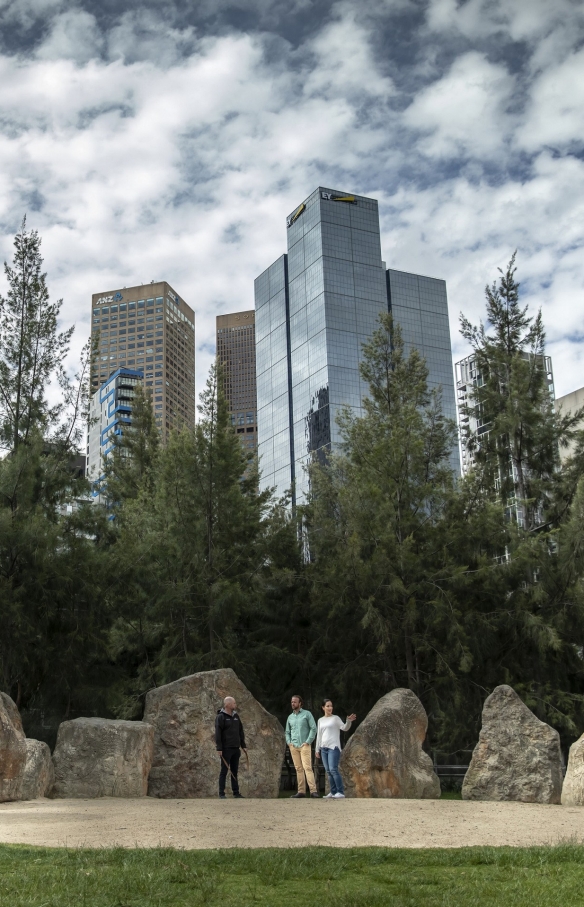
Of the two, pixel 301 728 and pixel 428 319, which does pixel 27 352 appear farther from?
pixel 428 319

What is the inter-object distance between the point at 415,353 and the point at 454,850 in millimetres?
18049

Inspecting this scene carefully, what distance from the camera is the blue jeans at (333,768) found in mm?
11605

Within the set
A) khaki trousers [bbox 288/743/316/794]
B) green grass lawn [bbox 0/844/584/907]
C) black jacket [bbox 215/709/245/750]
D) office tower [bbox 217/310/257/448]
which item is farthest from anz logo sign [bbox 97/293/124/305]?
green grass lawn [bbox 0/844/584/907]

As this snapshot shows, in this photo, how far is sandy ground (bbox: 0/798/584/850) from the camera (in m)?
7.26

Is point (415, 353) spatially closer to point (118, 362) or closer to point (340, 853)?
point (340, 853)

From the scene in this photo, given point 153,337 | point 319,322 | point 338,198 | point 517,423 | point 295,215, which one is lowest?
point 517,423

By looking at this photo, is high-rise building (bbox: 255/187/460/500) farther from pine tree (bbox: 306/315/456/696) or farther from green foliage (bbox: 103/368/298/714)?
green foliage (bbox: 103/368/298/714)

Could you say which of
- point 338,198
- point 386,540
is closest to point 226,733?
point 386,540

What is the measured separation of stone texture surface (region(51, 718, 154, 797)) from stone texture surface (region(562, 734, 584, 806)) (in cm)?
587

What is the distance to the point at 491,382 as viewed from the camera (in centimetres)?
2244

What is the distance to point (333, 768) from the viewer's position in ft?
38.4

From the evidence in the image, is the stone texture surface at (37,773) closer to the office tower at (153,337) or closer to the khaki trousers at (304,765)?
the khaki trousers at (304,765)

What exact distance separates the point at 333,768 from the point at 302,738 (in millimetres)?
593

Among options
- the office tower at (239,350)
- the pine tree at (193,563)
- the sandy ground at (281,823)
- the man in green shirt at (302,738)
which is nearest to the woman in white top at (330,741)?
the man in green shirt at (302,738)
